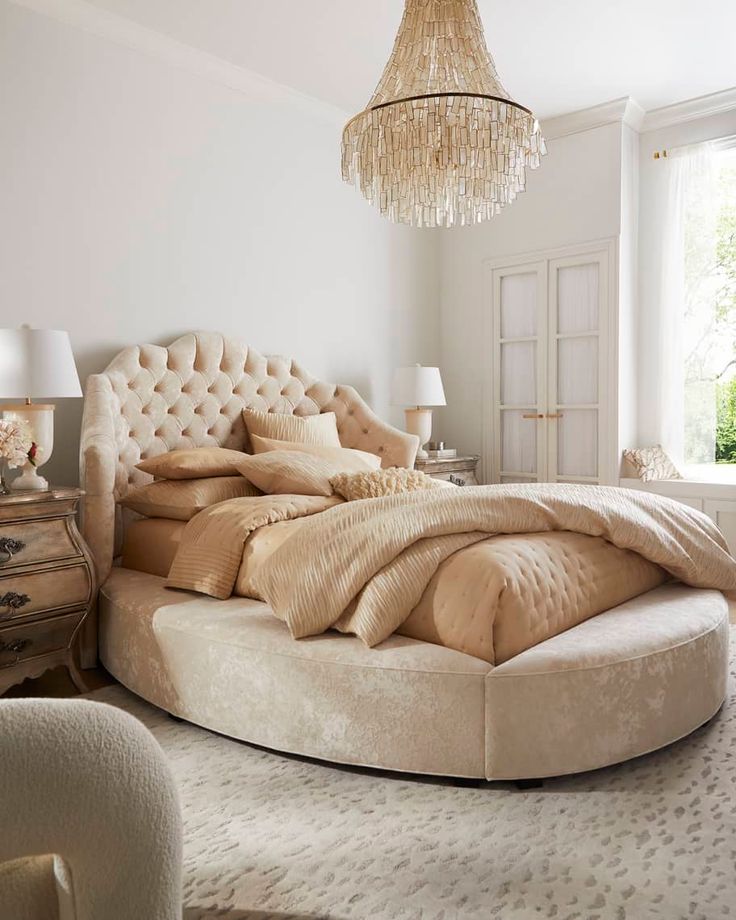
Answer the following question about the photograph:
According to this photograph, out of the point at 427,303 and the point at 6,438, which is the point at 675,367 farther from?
the point at 6,438

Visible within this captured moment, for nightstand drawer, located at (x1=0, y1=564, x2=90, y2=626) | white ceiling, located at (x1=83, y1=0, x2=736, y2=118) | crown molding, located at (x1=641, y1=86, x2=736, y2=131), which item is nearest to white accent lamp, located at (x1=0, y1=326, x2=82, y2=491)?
nightstand drawer, located at (x1=0, y1=564, x2=90, y2=626)

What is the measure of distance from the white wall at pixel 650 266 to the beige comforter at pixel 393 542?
2159mm

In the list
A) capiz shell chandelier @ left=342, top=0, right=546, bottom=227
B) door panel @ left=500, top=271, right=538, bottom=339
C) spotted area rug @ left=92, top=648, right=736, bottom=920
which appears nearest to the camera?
spotted area rug @ left=92, top=648, right=736, bottom=920

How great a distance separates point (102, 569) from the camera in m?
2.96

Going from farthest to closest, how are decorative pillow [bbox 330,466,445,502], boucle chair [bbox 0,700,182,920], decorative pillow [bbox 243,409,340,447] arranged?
decorative pillow [bbox 243,409,340,447]
decorative pillow [bbox 330,466,445,502]
boucle chair [bbox 0,700,182,920]

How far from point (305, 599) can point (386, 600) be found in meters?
0.22

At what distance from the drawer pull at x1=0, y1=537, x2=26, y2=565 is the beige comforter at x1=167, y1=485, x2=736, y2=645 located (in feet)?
1.69

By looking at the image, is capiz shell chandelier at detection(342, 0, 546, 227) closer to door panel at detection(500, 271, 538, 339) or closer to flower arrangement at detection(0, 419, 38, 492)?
flower arrangement at detection(0, 419, 38, 492)

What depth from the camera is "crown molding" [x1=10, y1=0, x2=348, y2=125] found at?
332 cm

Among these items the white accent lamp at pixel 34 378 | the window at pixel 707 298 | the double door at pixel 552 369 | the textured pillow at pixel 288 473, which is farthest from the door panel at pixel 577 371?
the white accent lamp at pixel 34 378

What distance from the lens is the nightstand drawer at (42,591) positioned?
8.24 feet

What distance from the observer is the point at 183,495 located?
3035 millimetres

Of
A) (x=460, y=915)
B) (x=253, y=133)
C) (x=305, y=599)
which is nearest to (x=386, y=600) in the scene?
(x=305, y=599)

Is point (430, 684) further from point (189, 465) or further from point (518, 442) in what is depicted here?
point (518, 442)
